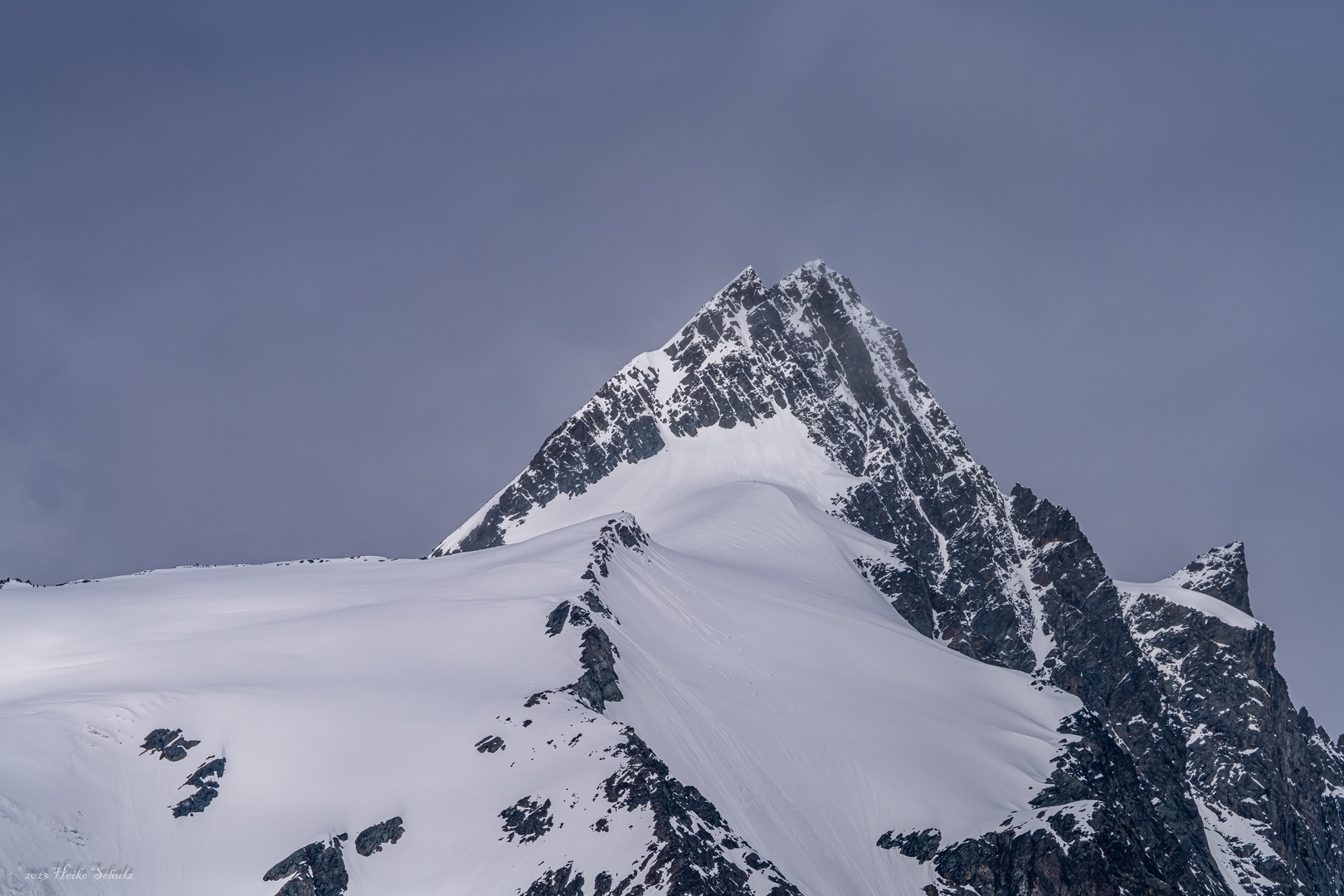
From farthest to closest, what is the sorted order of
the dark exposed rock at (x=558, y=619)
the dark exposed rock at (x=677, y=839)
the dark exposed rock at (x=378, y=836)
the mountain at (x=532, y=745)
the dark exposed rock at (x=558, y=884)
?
the dark exposed rock at (x=558, y=619) → the dark exposed rock at (x=378, y=836) → the mountain at (x=532, y=745) → the dark exposed rock at (x=558, y=884) → the dark exposed rock at (x=677, y=839)

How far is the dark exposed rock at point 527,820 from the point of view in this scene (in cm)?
11006

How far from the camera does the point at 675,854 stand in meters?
103

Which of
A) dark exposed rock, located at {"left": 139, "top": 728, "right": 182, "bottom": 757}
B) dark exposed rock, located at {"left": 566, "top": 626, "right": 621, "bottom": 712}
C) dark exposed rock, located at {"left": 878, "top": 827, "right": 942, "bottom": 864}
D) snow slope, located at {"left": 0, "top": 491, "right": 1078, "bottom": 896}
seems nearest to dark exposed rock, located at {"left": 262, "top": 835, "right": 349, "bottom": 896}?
snow slope, located at {"left": 0, "top": 491, "right": 1078, "bottom": 896}

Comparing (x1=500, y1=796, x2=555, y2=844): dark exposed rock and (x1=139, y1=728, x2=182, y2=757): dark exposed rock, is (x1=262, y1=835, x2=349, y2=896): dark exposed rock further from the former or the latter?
(x1=139, y1=728, x2=182, y2=757): dark exposed rock

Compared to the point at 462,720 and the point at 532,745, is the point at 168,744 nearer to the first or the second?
the point at 462,720

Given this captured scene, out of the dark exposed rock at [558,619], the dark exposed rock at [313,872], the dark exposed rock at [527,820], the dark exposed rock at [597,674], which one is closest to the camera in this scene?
the dark exposed rock at [313,872]

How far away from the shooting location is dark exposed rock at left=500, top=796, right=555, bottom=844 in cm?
11006

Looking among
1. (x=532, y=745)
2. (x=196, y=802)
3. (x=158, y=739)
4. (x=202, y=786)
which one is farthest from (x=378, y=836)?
(x=158, y=739)

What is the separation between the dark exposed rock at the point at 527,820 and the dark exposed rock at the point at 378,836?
29.3 feet

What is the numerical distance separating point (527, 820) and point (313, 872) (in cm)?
1749

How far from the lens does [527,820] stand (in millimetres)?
111562

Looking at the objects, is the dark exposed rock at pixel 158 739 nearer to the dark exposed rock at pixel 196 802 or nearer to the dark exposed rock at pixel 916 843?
the dark exposed rock at pixel 196 802

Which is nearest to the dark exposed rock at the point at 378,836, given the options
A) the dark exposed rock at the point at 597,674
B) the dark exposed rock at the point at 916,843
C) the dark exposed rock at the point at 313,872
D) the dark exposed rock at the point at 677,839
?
the dark exposed rock at the point at 313,872

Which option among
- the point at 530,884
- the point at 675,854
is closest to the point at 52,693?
the point at 530,884
